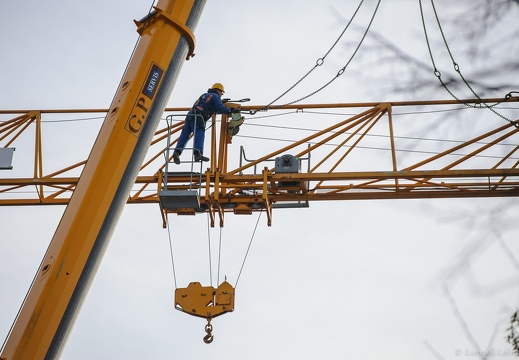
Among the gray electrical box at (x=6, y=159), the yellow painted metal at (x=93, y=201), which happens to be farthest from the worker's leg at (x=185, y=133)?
the yellow painted metal at (x=93, y=201)

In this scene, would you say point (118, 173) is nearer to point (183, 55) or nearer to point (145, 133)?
point (145, 133)

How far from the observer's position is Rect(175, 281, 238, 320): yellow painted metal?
60.0ft

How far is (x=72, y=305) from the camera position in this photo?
11688 mm

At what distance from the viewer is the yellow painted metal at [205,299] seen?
1830cm

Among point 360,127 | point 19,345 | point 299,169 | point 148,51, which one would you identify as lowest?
point 19,345

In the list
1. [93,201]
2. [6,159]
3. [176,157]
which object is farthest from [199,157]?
[93,201]

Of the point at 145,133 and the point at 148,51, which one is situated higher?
Result: the point at 148,51

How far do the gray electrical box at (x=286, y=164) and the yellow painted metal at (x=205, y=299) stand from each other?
266 centimetres

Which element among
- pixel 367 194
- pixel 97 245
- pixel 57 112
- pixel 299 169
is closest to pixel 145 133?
pixel 97 245

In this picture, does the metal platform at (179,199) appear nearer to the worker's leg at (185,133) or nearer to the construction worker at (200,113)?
the construction worker at (200,113)

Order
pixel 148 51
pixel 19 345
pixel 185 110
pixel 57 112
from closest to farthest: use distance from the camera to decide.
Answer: pixel 19 345 < pixel 148 51 < pixel 185 110 < pixel 57 112

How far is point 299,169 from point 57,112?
6156 millimetres

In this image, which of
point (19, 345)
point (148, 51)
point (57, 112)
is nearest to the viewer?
point (19, 345)

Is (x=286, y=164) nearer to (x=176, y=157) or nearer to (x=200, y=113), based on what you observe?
(x=200, y=113)
